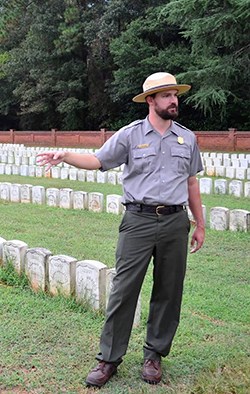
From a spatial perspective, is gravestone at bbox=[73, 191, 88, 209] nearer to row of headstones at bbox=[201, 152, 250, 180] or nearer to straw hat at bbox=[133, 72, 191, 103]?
row of headstones at bbox=[201, 152, 250, 180]

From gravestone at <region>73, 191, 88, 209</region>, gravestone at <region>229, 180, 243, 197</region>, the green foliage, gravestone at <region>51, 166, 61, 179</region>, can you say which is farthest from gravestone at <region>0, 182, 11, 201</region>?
the green foliage

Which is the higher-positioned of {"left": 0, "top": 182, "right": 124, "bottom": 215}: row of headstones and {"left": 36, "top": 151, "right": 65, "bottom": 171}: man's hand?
{"left": 36, "top": 151, "right": 65, "bottom": 171}: man's hand

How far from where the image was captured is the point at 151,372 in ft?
10.2

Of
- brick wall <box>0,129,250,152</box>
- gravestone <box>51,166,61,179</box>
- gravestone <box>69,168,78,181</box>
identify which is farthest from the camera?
brick wall <box>0,129,250,152</box>

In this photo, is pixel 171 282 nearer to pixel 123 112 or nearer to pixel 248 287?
pixel 248 287

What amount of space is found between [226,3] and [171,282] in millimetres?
15212

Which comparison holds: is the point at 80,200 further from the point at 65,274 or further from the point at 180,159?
the point at 180,159

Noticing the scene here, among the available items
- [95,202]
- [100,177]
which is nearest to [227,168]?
[100,177]

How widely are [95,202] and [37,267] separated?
4252 mm

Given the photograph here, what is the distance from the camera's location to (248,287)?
4.84 m

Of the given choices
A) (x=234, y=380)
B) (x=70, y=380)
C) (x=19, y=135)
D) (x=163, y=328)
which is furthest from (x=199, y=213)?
(x=19, y=135)

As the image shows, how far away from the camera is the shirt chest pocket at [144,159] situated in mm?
2959

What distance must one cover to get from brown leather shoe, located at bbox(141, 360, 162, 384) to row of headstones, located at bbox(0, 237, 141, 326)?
74 cm

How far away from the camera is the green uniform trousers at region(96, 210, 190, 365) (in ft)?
9.80
